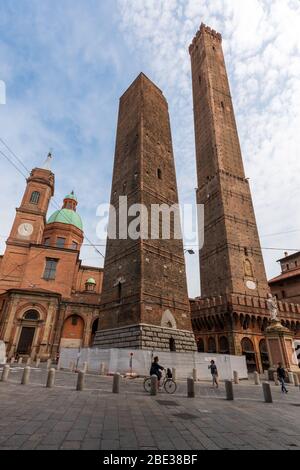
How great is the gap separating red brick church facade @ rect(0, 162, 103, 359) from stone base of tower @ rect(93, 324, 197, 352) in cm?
1201

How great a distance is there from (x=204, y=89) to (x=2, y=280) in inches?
1543

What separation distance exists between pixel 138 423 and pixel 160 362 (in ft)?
30.8

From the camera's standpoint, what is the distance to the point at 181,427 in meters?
5.32

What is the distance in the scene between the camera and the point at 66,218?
41938 mm

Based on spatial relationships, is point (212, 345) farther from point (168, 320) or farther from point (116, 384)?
point (116, 384)

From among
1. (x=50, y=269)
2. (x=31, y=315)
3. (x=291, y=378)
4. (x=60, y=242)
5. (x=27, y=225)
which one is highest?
(x=27, y=225)

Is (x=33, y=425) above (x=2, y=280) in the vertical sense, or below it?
below

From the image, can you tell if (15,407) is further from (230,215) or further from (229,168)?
(229,168)

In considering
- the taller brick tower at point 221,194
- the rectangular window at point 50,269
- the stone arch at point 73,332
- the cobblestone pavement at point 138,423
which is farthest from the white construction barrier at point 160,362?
the rectangular window at point 50,269

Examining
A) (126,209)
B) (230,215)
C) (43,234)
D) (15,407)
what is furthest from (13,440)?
(43,234)

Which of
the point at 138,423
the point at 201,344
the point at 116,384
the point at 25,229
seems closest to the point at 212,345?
the point at 201,344

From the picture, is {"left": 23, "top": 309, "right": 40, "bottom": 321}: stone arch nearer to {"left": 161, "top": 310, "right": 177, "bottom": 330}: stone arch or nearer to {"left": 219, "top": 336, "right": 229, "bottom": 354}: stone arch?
{"left": 161, "top": 310, "right": 177, "bottom": 330}: stone arch

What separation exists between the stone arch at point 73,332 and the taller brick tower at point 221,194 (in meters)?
14.8

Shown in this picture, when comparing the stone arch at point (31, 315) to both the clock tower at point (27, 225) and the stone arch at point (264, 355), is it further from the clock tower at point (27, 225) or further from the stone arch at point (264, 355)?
the stone arch at point (264, 355)
